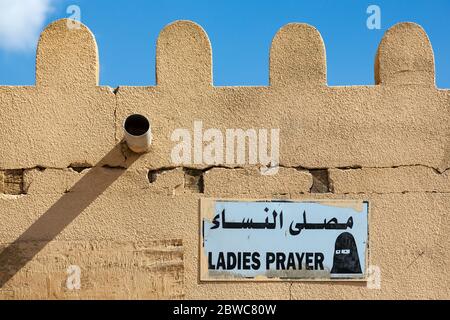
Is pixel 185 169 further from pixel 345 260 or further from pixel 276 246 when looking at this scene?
pixel 345 260

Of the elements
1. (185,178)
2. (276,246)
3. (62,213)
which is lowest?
(276,246)

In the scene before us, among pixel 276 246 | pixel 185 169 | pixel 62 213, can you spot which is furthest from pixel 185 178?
pixel 62 213

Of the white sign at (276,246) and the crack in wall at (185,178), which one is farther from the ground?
the crack in wall at (185,178)

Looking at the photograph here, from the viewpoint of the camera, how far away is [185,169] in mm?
5383

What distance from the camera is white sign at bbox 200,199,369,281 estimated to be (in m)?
5.29

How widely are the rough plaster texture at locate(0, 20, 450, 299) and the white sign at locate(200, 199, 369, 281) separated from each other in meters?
0.09

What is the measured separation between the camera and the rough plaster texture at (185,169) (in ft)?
17.3

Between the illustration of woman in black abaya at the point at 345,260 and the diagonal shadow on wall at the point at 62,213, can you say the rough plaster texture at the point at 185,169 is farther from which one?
the illustration of woman in black abaya at the point at 345,260

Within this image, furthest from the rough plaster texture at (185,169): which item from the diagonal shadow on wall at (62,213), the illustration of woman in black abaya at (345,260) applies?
the illustration of woman in black abaya at (345,260)

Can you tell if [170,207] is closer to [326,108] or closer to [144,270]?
[144,270]

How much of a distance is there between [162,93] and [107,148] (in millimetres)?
617

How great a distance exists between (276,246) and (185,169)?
36.9 inches

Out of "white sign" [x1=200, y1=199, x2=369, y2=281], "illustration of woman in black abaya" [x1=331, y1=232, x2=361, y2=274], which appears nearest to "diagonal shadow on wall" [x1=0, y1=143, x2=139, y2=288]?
"white sign" [x1=200, y1=199, x2=369, y2=281]

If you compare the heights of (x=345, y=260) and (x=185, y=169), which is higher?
(x=185, y=169)
